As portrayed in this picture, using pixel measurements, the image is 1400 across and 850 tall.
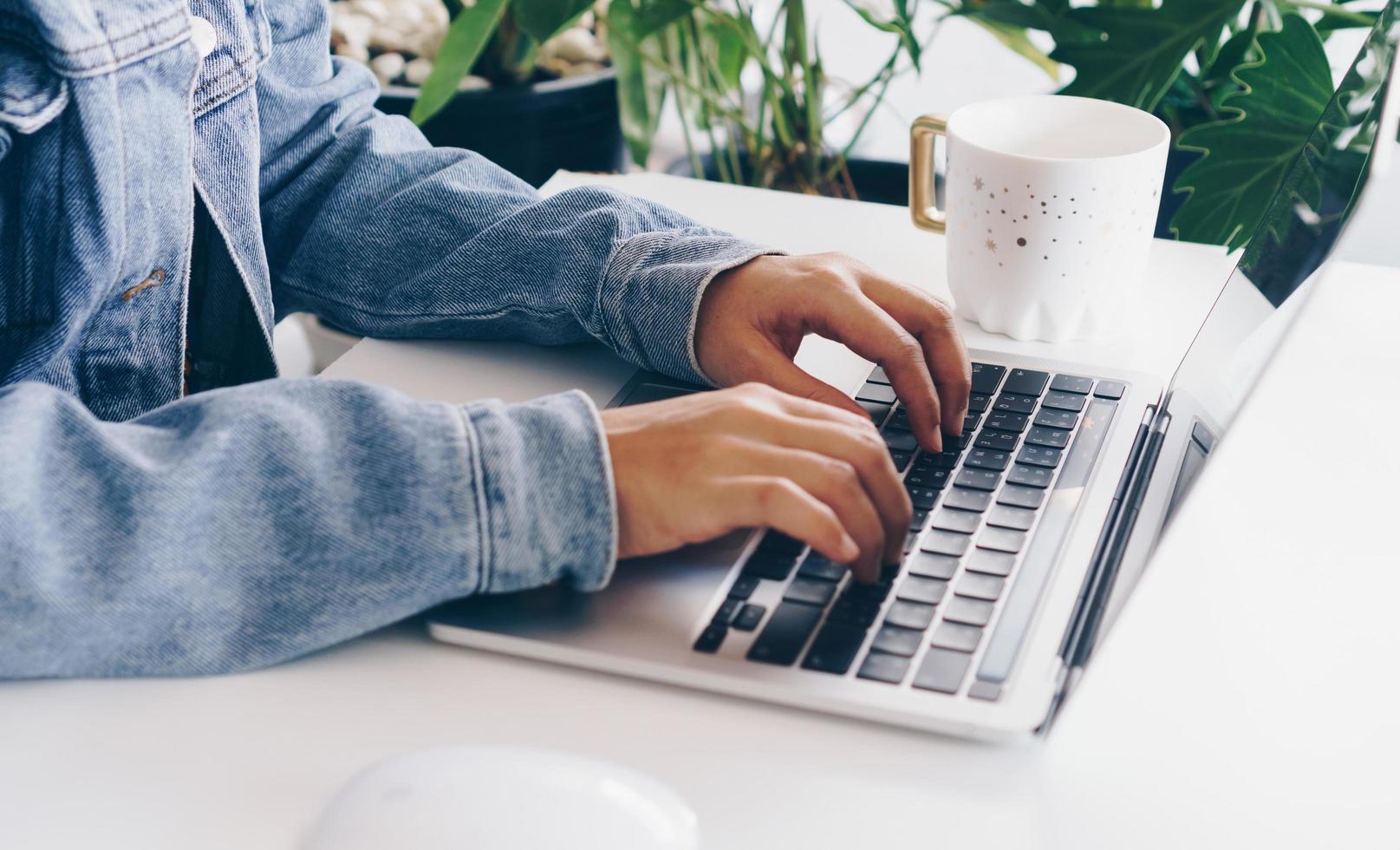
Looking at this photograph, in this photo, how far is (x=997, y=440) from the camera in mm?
533

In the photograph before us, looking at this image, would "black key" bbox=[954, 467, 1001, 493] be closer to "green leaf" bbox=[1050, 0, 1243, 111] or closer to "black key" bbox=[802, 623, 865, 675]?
"black key" bbox=[802, 623, 865, 675]

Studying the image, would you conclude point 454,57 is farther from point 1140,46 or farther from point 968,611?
point 968,611

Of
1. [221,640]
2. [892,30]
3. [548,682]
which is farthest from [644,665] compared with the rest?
[892,30]

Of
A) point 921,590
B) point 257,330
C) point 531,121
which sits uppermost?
point 921,590

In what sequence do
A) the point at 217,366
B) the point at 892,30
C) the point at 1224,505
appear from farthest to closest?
the point at 892,30
the point at 217,366
the point at 1224,505

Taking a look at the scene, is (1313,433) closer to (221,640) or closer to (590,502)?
(590,502)

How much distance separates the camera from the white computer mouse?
0.32m

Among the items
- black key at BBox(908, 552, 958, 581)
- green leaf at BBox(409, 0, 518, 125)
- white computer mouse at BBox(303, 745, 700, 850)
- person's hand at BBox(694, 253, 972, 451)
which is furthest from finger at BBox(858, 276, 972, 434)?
green leaf at BBox(409, 0, 518, 125)

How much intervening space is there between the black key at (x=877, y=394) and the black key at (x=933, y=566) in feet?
0.45

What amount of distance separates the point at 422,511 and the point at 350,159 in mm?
362

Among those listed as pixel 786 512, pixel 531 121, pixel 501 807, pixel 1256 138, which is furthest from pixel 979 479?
pixel 531 121

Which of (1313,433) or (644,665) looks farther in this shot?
(1313,433)

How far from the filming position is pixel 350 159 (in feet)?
2.33

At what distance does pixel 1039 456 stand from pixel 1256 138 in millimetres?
355
